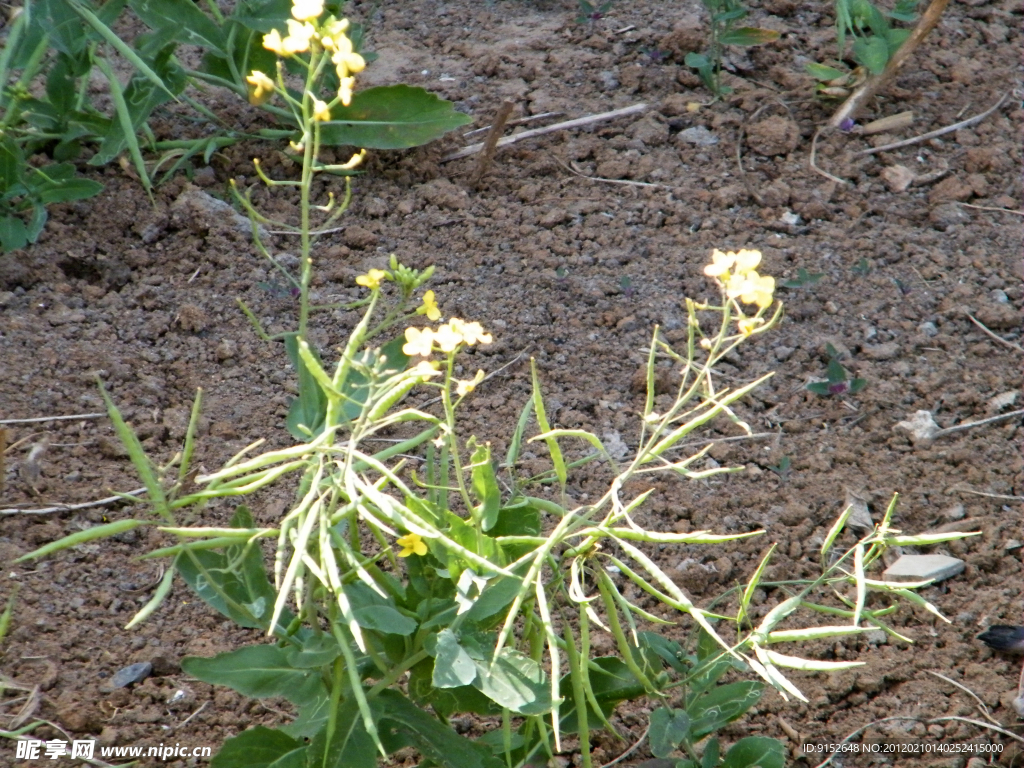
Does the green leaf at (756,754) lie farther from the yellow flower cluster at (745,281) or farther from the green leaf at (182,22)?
the green leaf at (182,22)

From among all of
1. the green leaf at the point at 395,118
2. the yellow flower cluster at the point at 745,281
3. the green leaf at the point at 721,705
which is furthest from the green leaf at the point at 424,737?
the green leaf at the point at 395,118

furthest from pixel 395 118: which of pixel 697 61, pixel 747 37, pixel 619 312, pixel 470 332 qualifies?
pixel 470 332

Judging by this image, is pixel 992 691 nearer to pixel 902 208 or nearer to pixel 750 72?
pixel 902 208

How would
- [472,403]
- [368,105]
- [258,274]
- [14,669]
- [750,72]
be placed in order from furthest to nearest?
[750,72] < [368,105] < [258,274] < [472,403] < [14,669]

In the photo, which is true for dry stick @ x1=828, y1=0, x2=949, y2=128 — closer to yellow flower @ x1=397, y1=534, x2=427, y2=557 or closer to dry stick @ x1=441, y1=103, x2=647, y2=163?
dry stick @ x1=441, y1=103, x2=647, y2=163

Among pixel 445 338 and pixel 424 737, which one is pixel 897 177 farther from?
pixel 424 737

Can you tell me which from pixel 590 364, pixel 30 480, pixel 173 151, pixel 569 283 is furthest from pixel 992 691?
pixel 173 151

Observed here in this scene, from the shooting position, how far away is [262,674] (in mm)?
1131

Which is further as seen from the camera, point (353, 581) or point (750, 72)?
point (750, 72)

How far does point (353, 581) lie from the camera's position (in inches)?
45.7

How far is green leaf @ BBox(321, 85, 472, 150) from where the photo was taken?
7.70ft

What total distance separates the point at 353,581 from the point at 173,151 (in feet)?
5.03

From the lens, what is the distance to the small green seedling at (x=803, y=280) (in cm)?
220

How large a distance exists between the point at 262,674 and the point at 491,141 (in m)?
1.57
